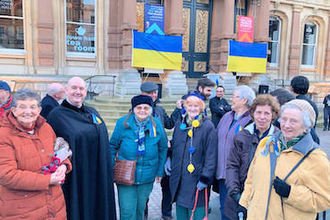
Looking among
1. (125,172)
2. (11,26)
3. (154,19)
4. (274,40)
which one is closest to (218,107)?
(125,172)

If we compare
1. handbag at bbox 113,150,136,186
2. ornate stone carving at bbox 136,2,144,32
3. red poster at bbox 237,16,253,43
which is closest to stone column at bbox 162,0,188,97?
ornate stone carving at bbox 136,2,144,32

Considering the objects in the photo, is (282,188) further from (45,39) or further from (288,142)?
(45,39)

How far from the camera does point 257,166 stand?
219 centimetres

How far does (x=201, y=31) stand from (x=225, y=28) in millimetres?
1136

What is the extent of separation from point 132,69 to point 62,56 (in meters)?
2.79

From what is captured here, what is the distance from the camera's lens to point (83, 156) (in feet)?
8.78

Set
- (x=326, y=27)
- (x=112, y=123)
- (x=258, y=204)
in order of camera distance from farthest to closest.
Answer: (x=326, y=27) < (x=112, y=123) < (x=258, y=204)

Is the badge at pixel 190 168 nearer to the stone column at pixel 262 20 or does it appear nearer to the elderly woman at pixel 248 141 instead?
the elderly woman at pixel 248 141

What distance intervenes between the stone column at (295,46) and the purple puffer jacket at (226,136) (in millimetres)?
12101

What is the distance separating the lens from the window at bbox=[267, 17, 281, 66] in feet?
44.4

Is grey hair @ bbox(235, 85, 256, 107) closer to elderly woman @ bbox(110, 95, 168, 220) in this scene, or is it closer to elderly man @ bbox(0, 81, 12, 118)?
elderly woman @ bbox(110, 95, 168, 220)

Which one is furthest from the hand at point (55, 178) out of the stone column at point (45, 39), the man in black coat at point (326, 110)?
the man in black coat at point (326, 110)

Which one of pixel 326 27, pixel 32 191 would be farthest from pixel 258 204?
pixel 326 27

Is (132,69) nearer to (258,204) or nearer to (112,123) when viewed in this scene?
(112,123)
